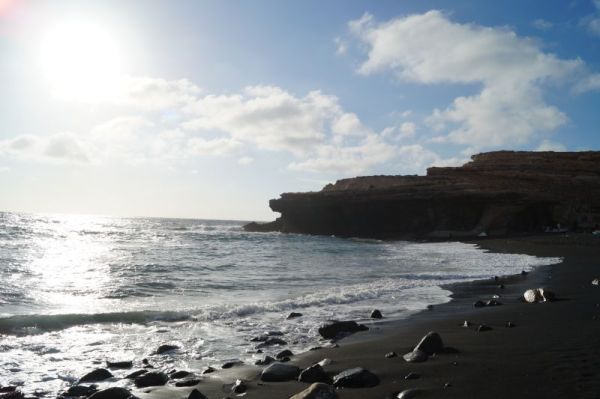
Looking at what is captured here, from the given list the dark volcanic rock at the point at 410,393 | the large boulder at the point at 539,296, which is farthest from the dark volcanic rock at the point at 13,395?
the large boulder at the point at 539,296

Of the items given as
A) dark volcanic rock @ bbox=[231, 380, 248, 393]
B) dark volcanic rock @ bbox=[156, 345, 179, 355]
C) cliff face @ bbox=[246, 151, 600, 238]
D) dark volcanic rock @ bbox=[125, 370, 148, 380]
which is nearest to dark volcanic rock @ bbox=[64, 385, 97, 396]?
dark volcanic rock @ bbox=[125, 370, 148, 380]

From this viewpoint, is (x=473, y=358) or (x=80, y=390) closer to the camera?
(x=80, y=390)

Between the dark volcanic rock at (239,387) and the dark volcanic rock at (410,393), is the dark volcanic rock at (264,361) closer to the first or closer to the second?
the dark volcanic rock at (239,387)

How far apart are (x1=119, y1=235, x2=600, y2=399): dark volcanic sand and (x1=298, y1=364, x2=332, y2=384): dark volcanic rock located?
15 cm

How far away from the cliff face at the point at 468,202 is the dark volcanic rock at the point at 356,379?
1815 inches

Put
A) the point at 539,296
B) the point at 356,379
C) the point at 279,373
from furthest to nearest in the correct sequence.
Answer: the point at 539,296
the point at 279,373
the point at 356,379

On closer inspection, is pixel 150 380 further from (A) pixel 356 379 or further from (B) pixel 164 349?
(A) pixel 356 379

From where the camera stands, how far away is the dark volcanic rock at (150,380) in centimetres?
583

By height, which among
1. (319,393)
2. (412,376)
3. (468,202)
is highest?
(468,202)

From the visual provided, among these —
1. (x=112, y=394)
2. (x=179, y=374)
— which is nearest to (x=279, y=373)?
(x=179, y=374)

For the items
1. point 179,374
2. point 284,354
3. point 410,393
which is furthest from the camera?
point 284,354

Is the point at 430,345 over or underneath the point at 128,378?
over

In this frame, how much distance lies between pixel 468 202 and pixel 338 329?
1753 inches

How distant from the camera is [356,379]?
5301 millimetres
